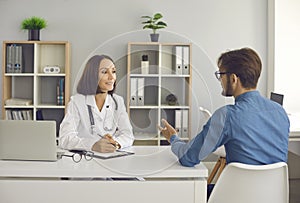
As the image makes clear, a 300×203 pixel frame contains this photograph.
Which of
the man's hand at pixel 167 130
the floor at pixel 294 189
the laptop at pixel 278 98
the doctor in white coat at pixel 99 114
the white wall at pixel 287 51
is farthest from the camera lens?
the white wall at pixel 287 51

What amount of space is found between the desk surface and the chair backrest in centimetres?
10

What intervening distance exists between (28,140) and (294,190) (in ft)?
10.3

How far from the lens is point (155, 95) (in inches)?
87.0

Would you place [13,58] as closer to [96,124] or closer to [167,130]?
[96,124]

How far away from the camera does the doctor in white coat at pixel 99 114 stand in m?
2.06

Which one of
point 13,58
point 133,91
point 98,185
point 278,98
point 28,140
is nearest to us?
point 98,185

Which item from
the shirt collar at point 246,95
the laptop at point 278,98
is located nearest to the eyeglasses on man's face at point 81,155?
the shirt collar at point 246,95

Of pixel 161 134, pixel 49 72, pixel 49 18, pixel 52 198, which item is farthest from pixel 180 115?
pixel 49 18

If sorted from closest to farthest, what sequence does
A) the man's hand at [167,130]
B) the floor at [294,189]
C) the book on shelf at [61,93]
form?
1. the man's hand at [167,130]
2. the floor at [294,189]
3. the book on shelf at [61,93]

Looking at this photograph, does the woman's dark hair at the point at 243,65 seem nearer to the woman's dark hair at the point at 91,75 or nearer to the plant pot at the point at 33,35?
the woman's dark hair at the point at 91,75

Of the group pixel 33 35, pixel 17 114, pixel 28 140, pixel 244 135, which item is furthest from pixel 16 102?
pixel 244 135

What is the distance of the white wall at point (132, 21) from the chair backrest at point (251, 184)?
2955mm

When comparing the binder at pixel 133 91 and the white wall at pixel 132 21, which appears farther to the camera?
the white wall at pixel 132 21

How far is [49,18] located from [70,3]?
26 centimetres
